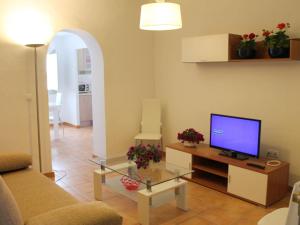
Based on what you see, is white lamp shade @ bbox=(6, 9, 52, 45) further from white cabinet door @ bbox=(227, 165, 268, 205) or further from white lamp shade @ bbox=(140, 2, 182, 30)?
white cabinet door @ bbox=(227, 165, 268, 205)

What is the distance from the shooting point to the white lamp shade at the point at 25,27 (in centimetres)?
391

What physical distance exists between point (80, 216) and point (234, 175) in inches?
84.7

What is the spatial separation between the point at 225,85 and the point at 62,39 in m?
5.30

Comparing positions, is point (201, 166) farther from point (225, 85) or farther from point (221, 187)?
point (225, 85)

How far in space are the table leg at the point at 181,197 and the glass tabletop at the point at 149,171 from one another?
0.17 metres

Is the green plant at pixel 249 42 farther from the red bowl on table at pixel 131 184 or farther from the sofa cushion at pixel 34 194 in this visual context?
the sofa cushion at pixel 34 194

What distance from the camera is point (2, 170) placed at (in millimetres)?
3068

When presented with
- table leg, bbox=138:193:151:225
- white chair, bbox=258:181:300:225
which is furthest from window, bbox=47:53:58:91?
white chair, bbox=258:181:300:225

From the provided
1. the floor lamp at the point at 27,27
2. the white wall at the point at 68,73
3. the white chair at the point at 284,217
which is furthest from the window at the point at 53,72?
the white chair at the point at 284,217

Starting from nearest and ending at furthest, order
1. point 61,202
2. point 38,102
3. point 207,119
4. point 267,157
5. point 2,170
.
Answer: point 61,202 < point 2,170 < point 267,157 < point 38,102 < point 207,119

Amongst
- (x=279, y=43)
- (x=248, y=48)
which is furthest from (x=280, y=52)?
(x=248, y=48)

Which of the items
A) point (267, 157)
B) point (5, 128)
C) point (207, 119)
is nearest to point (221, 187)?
point (267, 157)

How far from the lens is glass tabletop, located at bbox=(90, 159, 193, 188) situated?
314 cm

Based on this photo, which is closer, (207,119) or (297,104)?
(297,104)
